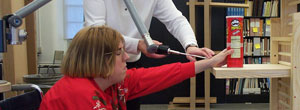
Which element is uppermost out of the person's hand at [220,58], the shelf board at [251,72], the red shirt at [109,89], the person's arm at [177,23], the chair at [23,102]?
the person's arm at [177,23]

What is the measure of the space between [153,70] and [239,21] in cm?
42

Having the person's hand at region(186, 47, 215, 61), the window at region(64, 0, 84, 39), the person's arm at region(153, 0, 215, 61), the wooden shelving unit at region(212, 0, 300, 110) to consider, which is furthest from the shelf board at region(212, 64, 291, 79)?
the window at region(64, 0, 84, 39)

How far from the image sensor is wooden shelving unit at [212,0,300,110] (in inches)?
41.4

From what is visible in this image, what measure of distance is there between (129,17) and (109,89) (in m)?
0.43

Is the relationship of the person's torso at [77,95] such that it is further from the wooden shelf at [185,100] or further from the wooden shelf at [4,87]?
the wooden shelf at [185,100]

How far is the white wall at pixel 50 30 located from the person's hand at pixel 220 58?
239 inches

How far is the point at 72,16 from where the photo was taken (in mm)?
6777

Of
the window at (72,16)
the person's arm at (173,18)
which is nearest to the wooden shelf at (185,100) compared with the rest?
the person's arm at (173,18)

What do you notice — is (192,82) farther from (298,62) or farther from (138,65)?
(298,62)

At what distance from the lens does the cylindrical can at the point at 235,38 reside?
43.3 inches

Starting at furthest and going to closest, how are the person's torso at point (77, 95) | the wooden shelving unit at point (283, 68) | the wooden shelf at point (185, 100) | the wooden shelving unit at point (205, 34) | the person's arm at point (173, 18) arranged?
the wooden shelf at point (185, 100) < the wooden shelving unit at point (205, 34) < the person's arm at point (173, 18) < the wooden shelving unit at point (283, 68) < the person's torso at point (77, 95)

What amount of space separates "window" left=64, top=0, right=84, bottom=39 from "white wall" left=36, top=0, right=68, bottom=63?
11 centimetres

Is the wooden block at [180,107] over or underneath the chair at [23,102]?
underneath

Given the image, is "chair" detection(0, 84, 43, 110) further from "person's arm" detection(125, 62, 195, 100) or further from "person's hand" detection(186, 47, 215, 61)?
"person's hand" detection(186, 47, 215, 61)
